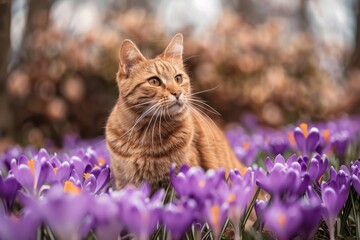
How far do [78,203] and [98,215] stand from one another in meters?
0.13

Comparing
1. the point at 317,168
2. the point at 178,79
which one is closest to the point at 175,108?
the point at 178,79

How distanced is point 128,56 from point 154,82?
237mm

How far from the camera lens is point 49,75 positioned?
583 cm

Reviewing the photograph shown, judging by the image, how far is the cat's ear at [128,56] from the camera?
2600mm

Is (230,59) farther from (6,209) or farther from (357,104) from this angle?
(6,209)

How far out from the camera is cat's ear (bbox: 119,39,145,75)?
8.53 feet

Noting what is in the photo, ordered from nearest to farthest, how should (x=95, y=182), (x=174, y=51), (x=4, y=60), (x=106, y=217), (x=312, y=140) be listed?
(x=106, y=217), (x=95, y=182), (x=312, y=140), (x=174, y=51), (x=4, y=60)

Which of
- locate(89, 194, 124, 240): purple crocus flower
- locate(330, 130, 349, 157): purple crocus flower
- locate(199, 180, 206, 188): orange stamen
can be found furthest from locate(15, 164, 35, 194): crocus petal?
locate(330, 130, 349, 157): purple crocus flower

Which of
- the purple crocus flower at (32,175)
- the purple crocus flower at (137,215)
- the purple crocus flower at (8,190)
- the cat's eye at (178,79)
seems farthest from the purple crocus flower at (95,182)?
the cat's eye at (178,79)

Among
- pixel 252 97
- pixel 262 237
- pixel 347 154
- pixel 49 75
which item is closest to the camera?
pixel 262 237

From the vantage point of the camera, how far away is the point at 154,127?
245 cm

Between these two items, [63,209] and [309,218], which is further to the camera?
[309,218]

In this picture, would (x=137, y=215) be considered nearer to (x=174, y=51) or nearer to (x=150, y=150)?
(x=150, y=150)

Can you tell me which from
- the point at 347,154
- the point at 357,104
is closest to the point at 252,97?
the point at 357,104
